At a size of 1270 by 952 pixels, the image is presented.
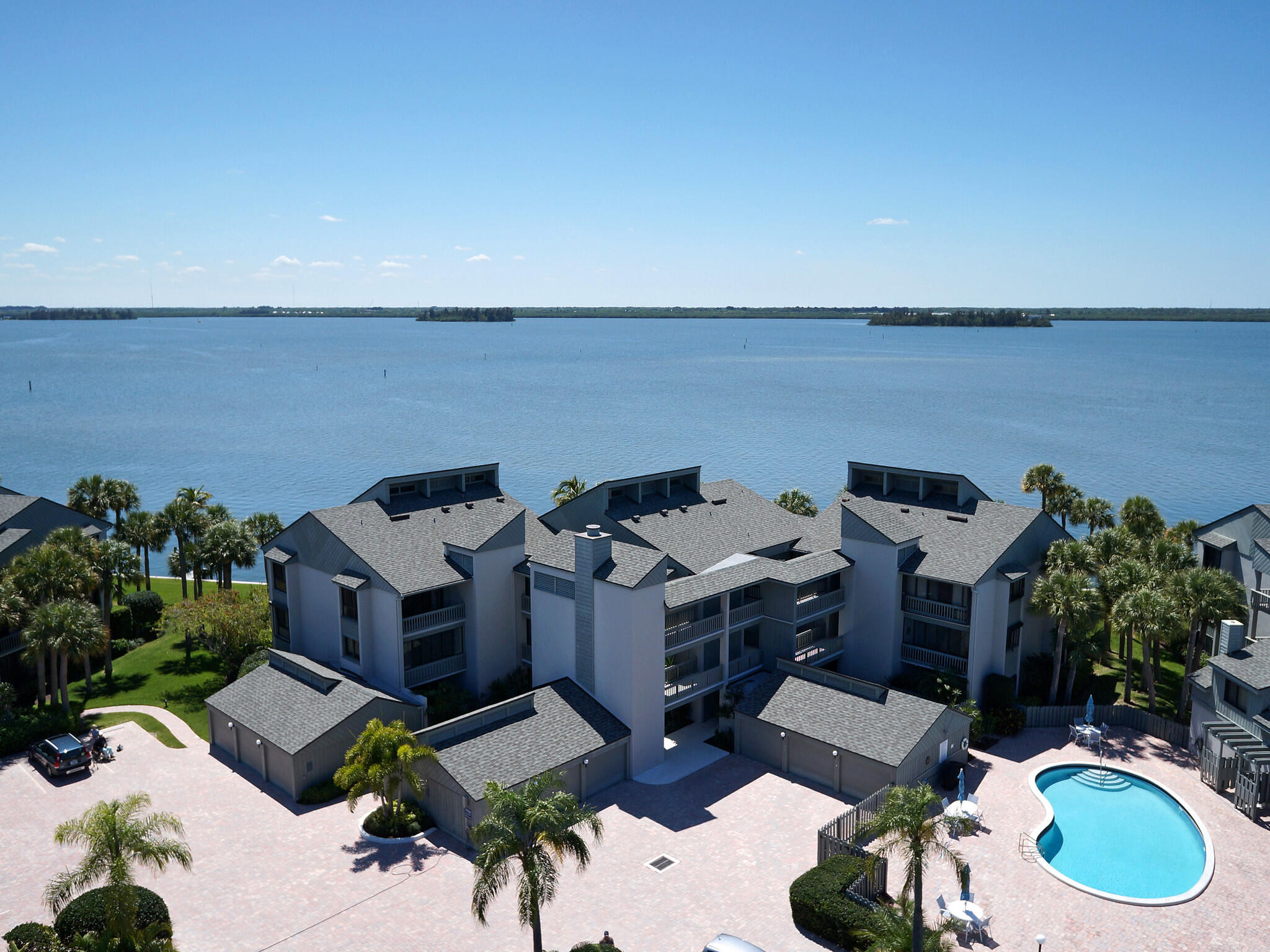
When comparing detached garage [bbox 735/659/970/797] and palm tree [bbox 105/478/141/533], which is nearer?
detached garage [bbox 735/659/970/797]

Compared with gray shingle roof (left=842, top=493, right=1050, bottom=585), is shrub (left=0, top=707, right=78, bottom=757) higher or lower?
lower

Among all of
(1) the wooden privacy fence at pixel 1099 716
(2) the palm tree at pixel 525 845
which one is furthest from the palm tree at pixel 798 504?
(2) the palm tree at pixel 525 845

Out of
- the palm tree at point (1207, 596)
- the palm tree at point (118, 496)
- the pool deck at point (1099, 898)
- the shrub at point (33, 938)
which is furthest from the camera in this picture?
the palm tree at point (118, 496)

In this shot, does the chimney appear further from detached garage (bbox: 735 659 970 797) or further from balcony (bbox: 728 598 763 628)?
balcony (bbox: 728 598 763 628)

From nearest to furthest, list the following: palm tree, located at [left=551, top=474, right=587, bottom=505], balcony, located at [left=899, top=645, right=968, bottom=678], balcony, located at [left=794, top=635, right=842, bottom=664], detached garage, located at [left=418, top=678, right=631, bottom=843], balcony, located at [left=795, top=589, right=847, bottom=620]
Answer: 1. detached garage, located at [left=418, top=678, right=631, bottom=843]
2. balcony, located at [left=899, top=645, right=968, bottom=678]
3. balcony, located at [left=795, top=589, right=847, bottom=620]
4. balcony, located at [left=794, top=635, right=842, bottom=664]
5. palm tree, located at [left=551, top=474, right=587, bottom=505]

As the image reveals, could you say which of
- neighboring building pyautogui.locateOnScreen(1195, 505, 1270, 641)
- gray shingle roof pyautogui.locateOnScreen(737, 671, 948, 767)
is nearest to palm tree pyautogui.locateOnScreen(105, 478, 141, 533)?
gray shingle roof pyautogui.locateOnScreen(737, 671, 948, 767)

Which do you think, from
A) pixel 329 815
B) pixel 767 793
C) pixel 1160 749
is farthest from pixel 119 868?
pixel 1160 749

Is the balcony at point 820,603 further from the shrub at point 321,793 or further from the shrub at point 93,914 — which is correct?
the shrub at point 93,914

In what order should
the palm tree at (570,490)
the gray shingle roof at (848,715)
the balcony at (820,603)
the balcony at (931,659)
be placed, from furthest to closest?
the palm tree at (570,490) → the balcony at (820,603) → the balcony at (931,659) → the gray shingle roof at (848,715)
